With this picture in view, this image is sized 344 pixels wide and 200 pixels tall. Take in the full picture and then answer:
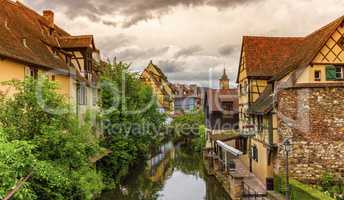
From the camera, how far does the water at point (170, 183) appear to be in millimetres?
21906

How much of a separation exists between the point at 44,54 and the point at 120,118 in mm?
7095

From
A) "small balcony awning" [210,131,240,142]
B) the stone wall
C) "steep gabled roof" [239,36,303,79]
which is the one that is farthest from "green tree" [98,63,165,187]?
the stone wall

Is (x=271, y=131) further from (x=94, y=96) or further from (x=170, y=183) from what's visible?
(x=94, y=96)

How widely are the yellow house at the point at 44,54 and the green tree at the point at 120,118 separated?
5.18 ft

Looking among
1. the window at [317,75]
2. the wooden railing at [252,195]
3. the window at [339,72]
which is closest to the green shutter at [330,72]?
the window at [317,75]

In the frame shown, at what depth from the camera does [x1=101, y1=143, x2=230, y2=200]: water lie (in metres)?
21.9

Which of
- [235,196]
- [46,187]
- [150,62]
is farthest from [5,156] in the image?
[150,62]

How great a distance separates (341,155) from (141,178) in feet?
48.8

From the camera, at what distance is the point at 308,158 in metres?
18.0

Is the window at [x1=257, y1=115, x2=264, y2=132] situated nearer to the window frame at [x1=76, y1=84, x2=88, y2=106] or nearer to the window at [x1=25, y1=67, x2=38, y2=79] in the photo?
the window frame at [x1=76, y1=84, x2=88, y2=106]

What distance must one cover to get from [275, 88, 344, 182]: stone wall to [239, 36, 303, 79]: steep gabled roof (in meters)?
8.83

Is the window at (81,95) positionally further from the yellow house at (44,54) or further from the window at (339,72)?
the window at (339,72)

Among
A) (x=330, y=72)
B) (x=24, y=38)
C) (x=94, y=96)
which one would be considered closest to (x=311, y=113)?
(x=330, y=72)

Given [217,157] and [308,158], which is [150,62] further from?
[308,158]
